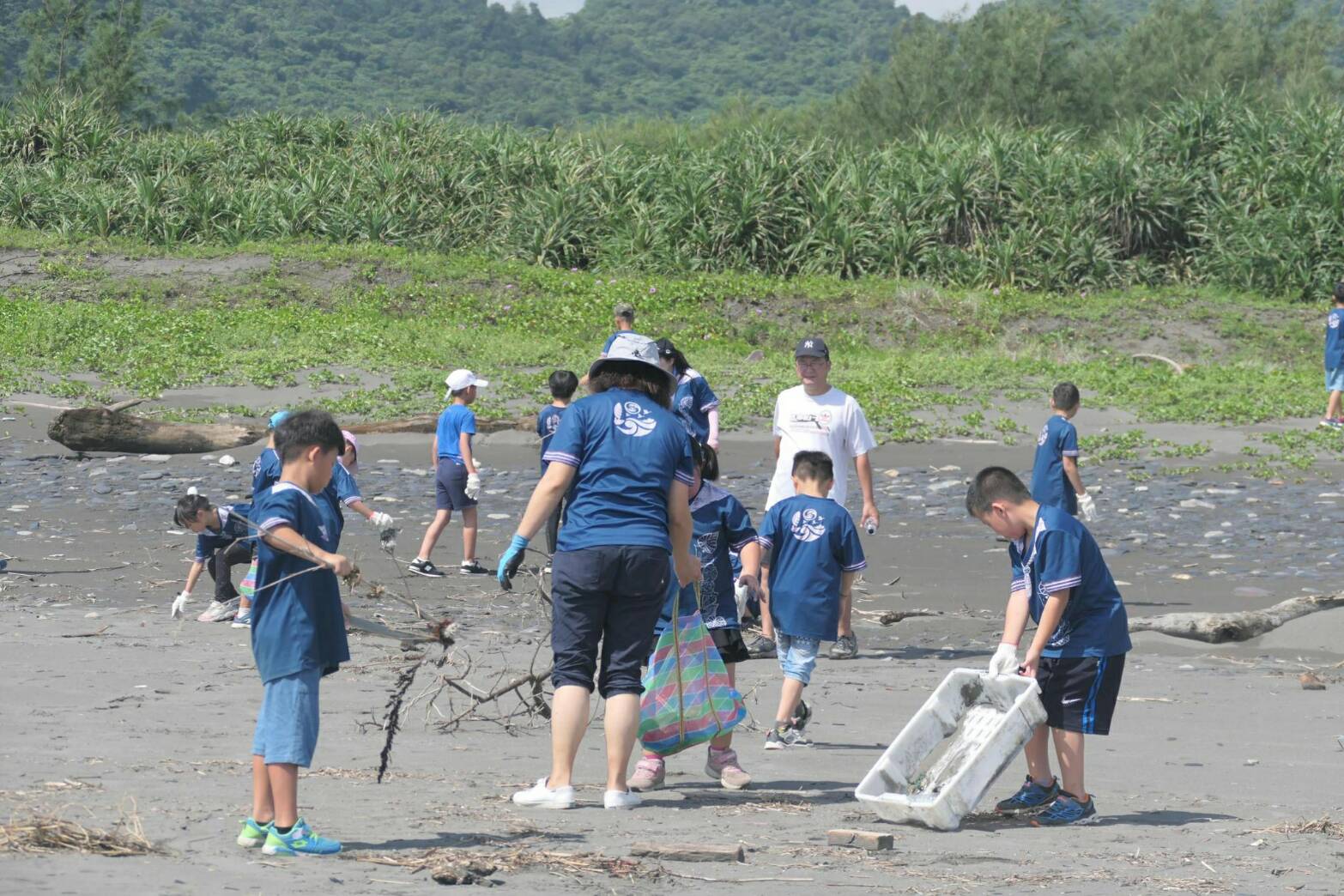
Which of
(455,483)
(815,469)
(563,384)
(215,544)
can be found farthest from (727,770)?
(455,483)

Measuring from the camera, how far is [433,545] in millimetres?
12211

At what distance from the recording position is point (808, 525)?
735 cm

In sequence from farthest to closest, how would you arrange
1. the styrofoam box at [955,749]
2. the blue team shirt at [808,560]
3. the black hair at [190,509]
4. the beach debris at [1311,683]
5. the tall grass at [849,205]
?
the tall grass at [849,205] → the black hair at [190,509] → the beach debris at [1311,683] → the blue team shirt at [808,560] → the styrofoam box at [955,749]

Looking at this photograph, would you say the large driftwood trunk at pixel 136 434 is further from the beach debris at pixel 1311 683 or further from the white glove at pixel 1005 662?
the white glove at pixel 1005 662

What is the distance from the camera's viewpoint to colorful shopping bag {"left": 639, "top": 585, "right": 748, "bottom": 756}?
Answer: 618 cm

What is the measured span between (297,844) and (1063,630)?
8.79 feet

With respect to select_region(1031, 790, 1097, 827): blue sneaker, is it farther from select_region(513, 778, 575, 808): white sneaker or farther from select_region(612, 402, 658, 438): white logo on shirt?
select_region(612, 402, 658, 438): white logo on shirt

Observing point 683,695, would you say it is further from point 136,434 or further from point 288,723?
point 136,434

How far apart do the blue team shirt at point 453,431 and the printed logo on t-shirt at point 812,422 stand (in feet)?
10.9

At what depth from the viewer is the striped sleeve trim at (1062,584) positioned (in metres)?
5.81

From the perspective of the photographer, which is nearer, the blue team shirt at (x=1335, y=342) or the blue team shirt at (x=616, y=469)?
the blue team shirt at (x=616, y=469)

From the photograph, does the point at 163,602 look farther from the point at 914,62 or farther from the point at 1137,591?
the point at 914,62

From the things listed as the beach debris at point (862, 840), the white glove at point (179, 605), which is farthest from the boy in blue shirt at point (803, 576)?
the white glove at point (179, 605)

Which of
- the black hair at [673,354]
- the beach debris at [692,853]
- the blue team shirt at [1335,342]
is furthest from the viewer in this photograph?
the blue team shirt at [1335,342]
